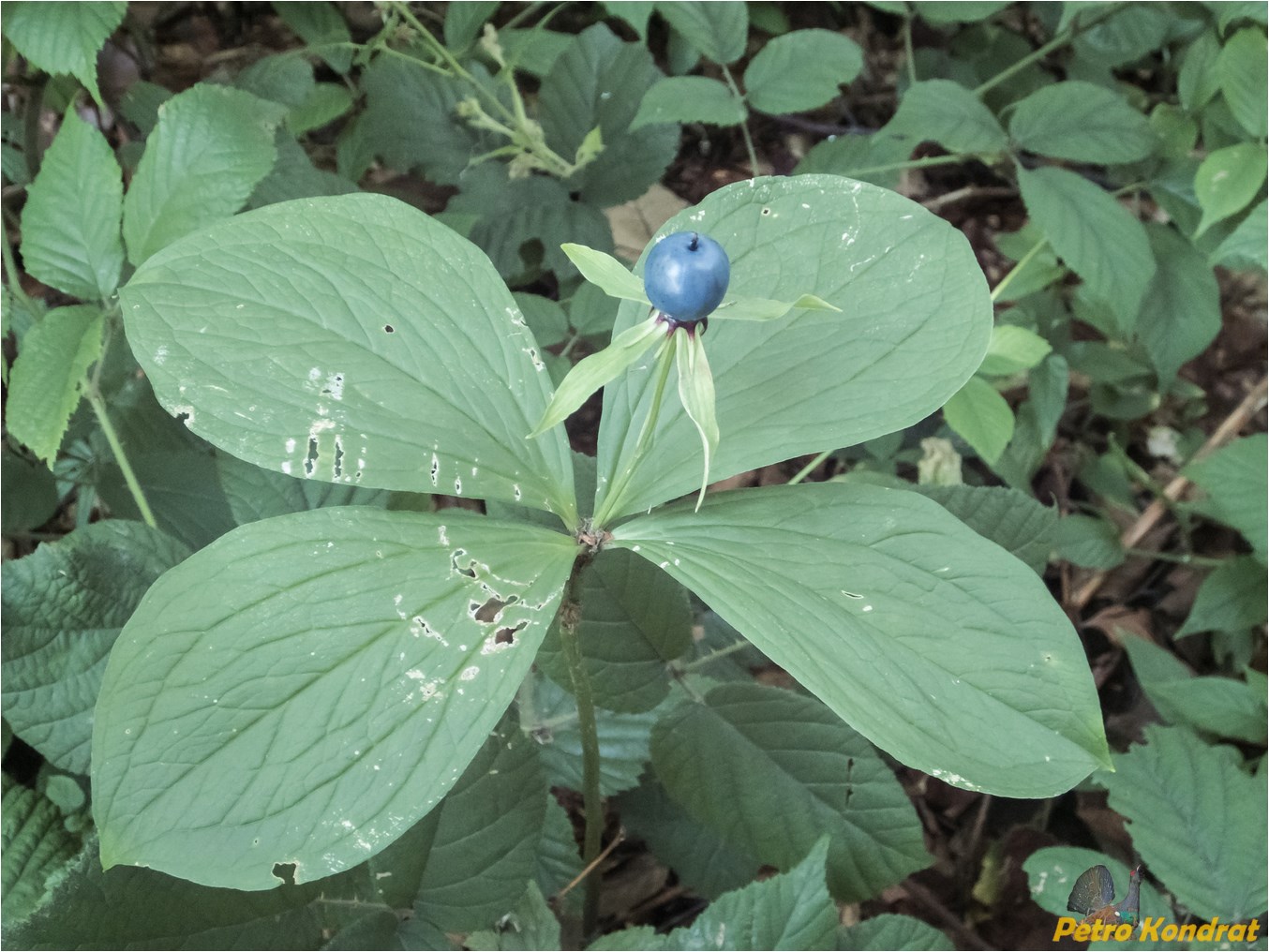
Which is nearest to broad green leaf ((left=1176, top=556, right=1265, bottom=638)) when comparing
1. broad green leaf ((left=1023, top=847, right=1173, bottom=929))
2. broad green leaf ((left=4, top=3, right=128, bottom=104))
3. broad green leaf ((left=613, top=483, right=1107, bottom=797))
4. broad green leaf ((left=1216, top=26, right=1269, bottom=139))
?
broad green leaf ((left=1023, top=847, right=1173, bottom=929))

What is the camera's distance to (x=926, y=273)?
A: 0.82 metres

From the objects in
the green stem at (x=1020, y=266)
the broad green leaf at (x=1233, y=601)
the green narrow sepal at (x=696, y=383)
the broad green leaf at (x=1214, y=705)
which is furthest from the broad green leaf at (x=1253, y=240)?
the green narrow sepal at (x=696, y=383)

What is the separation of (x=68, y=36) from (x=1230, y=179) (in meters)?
1.84

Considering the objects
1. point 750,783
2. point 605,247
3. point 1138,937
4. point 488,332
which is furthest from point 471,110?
point 1138,937

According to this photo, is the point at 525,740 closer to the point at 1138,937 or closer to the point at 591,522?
the point at 591,522

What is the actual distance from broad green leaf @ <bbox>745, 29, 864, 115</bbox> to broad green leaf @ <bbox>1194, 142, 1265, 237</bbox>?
65cm

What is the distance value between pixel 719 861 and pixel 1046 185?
4.35 feet

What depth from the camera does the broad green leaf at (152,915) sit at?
81 cm

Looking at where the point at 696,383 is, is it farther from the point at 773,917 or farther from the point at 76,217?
the point at 76,217

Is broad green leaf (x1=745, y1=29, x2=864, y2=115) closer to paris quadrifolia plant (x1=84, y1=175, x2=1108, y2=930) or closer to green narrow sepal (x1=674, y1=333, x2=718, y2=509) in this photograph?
paris quadrifolia plant (x1=84, y1=175, x2=1108, y2=930)

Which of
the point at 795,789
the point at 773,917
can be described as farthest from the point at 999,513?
the point at 773,917

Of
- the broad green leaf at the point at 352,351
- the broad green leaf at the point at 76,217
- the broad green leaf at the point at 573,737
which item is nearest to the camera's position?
the broad green leaf at the point at 352,351

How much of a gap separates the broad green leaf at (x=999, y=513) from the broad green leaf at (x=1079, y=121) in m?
0.83

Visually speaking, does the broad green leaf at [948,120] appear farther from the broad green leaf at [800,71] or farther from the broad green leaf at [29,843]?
the broad green leaf at [29,843]
